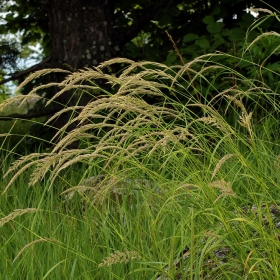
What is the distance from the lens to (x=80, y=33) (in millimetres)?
5477

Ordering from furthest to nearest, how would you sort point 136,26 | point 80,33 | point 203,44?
1. point 136,26
2. point 80,33
3. point 203,44

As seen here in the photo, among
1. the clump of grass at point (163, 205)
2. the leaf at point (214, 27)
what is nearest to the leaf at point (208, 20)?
the leaf at point (214, 27)

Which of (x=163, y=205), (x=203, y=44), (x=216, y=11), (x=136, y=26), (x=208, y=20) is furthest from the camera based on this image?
(x=136, y=26)

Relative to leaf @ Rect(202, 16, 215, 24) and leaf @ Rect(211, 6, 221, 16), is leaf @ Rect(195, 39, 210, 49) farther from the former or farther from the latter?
leaf @ Rect(211, 6, 221, 16)

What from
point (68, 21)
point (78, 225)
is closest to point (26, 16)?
point (68, 21)

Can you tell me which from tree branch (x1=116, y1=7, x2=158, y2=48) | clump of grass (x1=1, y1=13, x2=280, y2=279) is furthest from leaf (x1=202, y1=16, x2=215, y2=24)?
clump of grass (x1=1, y1=13, x2=280, y2=279)

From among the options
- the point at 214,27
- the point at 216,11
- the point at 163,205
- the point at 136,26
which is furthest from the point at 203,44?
the point at 163,205

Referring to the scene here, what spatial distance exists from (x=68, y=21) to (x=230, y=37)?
153cm

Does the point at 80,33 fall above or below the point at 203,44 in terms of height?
above

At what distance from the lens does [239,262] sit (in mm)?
2203

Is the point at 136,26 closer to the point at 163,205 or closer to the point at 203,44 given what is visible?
the point at 203,44

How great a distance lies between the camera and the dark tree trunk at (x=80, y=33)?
18.0ft

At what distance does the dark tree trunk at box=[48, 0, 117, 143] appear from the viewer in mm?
5473

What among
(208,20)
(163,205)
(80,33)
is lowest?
(163,205)
